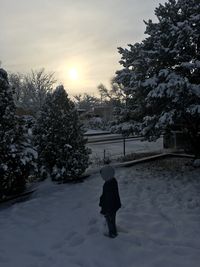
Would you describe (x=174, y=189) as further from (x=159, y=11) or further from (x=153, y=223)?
(x=159, y=11)

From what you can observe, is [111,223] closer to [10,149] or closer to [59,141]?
[10,149]

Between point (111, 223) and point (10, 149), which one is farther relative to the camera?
point (10, 149)

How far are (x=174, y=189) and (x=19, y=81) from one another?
223ft

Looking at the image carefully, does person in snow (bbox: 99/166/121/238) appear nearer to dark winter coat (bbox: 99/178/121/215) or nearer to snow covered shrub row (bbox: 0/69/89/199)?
dark winter coat (bbox: 99/178/121/215)

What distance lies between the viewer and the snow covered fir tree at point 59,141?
12.1 m

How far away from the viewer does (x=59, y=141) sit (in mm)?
12180

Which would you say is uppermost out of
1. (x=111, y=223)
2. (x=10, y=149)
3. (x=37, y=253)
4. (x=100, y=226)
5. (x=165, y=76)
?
(x=165, y=76)

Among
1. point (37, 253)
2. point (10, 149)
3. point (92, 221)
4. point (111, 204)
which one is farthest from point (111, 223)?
point (10, 149)

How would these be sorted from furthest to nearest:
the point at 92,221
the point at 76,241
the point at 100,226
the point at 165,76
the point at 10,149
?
1. the point at 165,76
2. the point at 10,149
3. the point at 92,221
4. the point at 100,226
5. the point at 76,241

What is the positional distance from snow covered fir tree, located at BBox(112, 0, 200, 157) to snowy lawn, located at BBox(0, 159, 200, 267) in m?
1.91

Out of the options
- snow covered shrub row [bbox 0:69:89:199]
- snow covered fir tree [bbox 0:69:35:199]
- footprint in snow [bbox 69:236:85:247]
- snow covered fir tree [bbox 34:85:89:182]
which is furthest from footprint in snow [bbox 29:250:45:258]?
snow covered fir tree [bbox 34:85:89:182]

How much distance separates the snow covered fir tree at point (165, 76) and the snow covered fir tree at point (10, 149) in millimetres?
3928

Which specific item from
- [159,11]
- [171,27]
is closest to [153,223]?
[171,27]

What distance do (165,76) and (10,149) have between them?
204 inches
